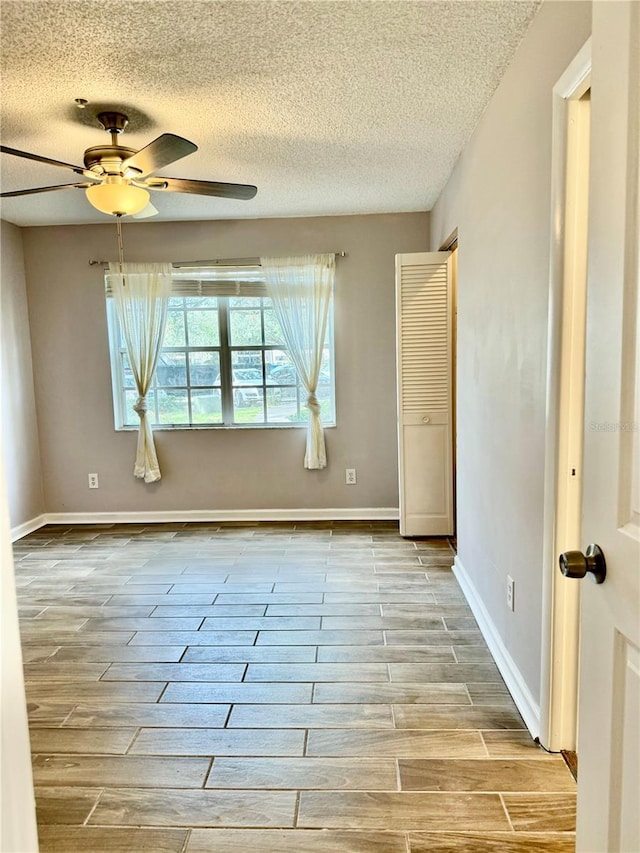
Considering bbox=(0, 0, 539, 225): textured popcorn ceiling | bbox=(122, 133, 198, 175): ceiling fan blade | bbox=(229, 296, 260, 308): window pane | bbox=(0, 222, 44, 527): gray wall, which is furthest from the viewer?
bbox=(229, 296, 260, 308): window pane

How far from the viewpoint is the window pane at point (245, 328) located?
4359 mm

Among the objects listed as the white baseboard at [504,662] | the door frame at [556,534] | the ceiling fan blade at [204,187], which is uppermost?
the ceiling fan blade at [204,187]

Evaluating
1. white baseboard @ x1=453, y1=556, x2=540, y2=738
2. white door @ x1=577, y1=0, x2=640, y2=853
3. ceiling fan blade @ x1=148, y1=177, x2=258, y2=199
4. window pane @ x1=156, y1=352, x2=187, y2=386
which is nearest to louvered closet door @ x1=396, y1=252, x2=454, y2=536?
white baseboard @ x1=453, y1=556, x2=540, y2=738

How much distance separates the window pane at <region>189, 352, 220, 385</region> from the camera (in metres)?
4.41

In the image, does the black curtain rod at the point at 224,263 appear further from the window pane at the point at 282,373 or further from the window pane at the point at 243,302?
the window pane at the point at 282,373

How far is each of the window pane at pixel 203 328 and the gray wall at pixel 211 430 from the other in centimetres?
46

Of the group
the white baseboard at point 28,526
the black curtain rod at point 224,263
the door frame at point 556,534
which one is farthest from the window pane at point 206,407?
the door frame at point 556,534

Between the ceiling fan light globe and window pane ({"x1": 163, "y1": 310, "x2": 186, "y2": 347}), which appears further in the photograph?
window pane ({"x1": 163, "y1": 310, "x2": 186, "y2": 347})

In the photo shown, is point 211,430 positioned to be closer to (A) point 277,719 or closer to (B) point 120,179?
(B) point 120,179

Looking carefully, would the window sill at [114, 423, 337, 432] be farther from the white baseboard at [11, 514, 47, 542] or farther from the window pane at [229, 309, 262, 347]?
the white baseboard at [11, 514, 47, 542]

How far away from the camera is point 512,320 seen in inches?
82.2

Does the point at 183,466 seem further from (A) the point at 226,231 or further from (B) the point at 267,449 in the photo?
(A) the point at 226,231

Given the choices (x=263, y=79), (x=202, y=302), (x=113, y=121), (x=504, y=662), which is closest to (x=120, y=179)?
(x=113, y=121)

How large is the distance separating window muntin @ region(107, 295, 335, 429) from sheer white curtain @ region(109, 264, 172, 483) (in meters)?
0.13
